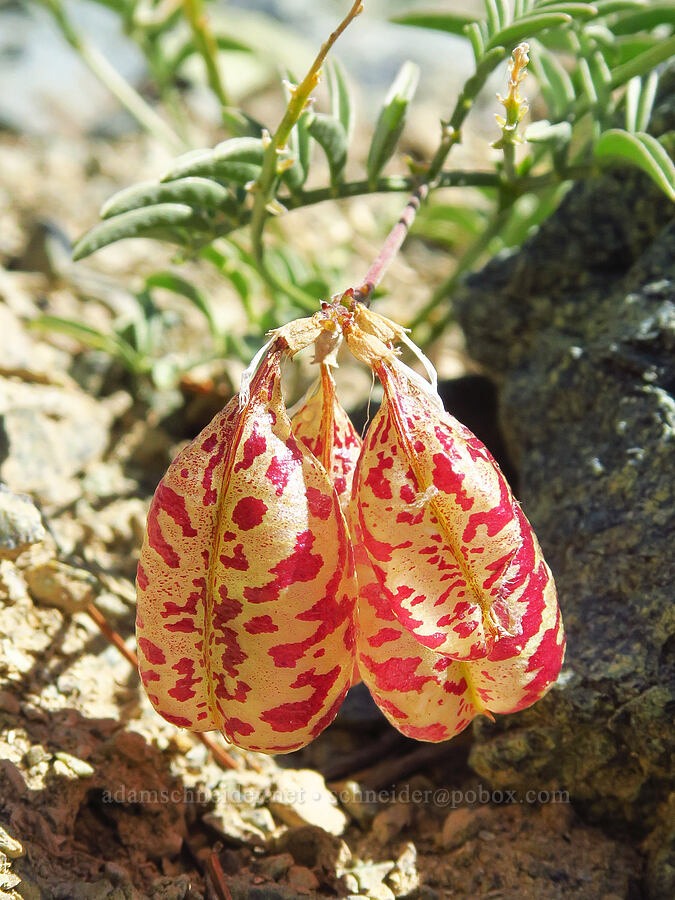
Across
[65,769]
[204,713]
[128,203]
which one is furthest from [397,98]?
[65,769]

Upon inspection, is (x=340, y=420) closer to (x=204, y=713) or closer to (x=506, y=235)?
(x=204, y=713)

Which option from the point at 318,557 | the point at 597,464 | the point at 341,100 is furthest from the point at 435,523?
the point at 341,100

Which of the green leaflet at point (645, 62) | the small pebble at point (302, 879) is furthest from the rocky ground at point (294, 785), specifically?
the green leaflet at point (645, 62)

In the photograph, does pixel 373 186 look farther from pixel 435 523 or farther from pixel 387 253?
pixel 435 523

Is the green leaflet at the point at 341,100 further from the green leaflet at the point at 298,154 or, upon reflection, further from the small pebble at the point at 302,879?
the small pebble at the point at 302,879

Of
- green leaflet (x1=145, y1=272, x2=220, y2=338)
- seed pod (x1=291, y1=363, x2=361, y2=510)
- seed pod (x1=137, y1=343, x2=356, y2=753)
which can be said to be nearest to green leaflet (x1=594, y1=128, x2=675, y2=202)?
seed pod (x1=291, y1=363, x2=361, y2=510)

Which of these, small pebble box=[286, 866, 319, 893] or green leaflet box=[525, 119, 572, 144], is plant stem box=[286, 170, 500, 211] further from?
small pebble box=[286, 866, 319, 893]
